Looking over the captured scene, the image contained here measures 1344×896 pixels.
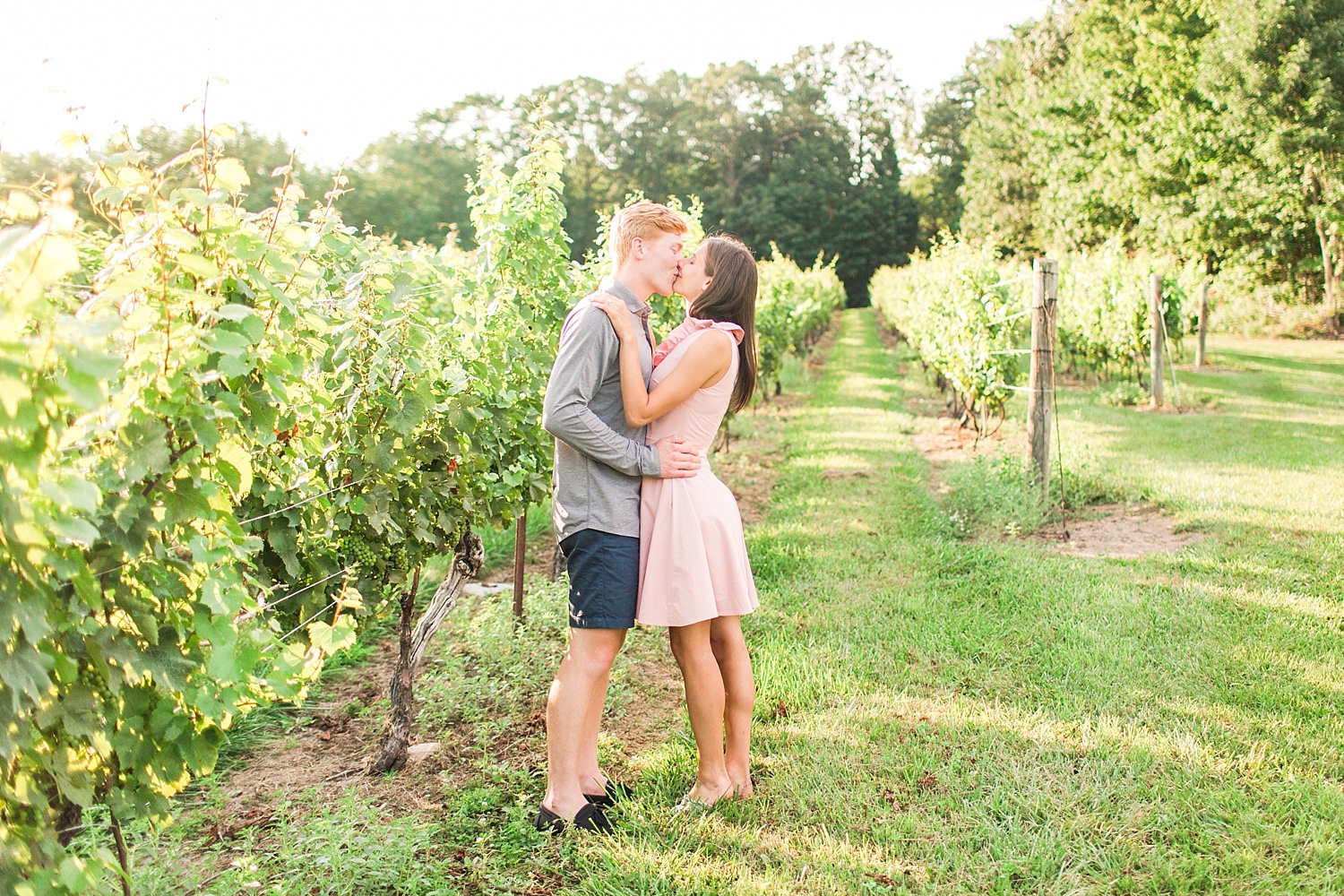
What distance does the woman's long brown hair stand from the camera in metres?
2.99

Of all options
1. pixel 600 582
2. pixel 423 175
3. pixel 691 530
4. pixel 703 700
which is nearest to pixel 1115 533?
pixel 703 700

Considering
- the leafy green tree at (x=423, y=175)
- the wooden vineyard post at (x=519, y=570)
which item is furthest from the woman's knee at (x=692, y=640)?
the leafy green tree at (x=423, y=175)

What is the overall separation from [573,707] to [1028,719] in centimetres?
190

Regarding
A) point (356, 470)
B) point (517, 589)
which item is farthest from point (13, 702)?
point (517, 589)

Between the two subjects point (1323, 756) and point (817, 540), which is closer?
point (1323, 756)

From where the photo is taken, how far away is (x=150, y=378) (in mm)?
1650

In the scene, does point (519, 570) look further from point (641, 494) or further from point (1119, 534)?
point (1119, 534)

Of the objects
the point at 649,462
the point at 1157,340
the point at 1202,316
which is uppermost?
the point at 1202,316

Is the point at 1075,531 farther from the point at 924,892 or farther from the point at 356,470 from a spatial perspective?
the point at 356,470

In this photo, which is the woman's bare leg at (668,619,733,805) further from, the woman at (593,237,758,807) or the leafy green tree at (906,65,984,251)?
the leafy green tree at (906,65,984,251)

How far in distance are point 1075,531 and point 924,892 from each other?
433 centimetres

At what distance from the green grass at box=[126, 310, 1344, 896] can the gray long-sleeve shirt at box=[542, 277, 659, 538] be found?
40.6 inches

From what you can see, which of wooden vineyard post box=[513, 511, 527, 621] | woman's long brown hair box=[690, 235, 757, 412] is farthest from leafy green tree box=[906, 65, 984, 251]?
woman's long brown hair box=[690, 235, 757, 412]

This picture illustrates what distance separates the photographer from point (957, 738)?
3391 mm
